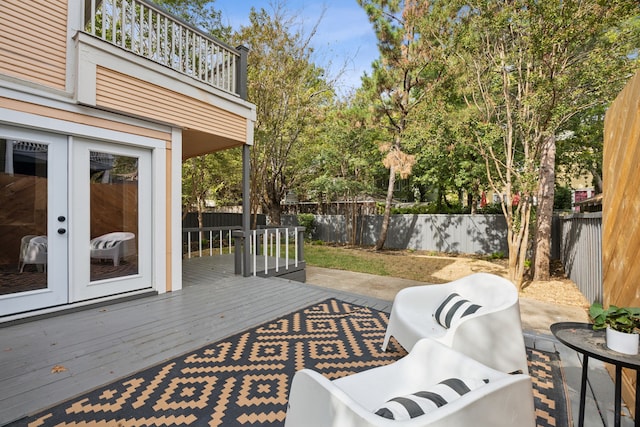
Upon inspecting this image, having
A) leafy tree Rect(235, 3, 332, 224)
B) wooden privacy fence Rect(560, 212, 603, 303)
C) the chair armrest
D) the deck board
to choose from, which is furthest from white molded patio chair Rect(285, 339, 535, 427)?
leafy tree Rect(235, 3, 332, 224)

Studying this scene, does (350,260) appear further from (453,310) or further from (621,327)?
(621,327)

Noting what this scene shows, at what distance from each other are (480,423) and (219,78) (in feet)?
19.1

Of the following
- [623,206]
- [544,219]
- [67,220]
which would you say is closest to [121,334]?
[67,220]

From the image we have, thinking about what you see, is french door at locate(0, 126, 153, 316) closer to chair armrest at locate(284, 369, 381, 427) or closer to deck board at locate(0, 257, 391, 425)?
deck board at locate(0, 257, 391, 425)

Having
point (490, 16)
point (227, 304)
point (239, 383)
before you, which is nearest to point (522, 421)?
point (239, 383)

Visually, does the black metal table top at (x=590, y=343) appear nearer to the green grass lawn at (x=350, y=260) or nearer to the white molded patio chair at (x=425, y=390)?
the white molded patio chair at (x=425, y=390)

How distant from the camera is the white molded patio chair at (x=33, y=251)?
3.20 meters

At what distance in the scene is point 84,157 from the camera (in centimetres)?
362

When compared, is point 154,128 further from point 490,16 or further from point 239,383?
point 490,16

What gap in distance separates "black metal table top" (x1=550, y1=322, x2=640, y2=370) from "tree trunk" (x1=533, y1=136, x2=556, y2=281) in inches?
231

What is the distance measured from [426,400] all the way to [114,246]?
413 centimetres

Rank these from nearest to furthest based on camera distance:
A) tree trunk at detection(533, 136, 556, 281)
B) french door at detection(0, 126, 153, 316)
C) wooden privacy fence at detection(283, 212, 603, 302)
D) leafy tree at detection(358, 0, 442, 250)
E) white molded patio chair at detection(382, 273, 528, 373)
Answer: white molded patio chair at detection(382, 273, 528, 373), french door at detection(0, 126, 153, 316), wooden privacy fence at detection(283, 212, 603, 302), tree trunk at detection(533, 136, 556, 281), leafy tree at detection(358, 0, 442, 250)

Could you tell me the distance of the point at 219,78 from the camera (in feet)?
17.5

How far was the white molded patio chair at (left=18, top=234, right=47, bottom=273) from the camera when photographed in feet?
10.5
